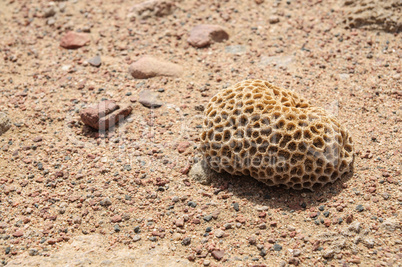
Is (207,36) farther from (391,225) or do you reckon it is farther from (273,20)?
(391,225)

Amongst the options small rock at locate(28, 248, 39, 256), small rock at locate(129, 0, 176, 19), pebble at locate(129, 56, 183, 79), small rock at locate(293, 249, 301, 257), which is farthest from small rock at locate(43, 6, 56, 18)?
small rock at locate(293, 249, 301, 257)

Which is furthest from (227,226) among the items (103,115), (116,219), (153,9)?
(153,9)

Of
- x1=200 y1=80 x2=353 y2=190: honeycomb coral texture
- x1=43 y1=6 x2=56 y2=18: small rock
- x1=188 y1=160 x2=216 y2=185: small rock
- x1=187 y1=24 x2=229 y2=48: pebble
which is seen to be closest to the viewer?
x1=200 y1=80 x2=353 y2=190: honeycomb coral texture

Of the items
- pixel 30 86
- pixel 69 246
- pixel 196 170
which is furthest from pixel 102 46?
pixel 69 246

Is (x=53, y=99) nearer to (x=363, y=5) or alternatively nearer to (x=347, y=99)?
(x=347, y=99)

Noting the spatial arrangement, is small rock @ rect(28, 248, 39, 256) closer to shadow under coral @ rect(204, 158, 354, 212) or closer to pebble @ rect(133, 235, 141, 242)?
pebble @ rect(133, 235, 141, 242)
